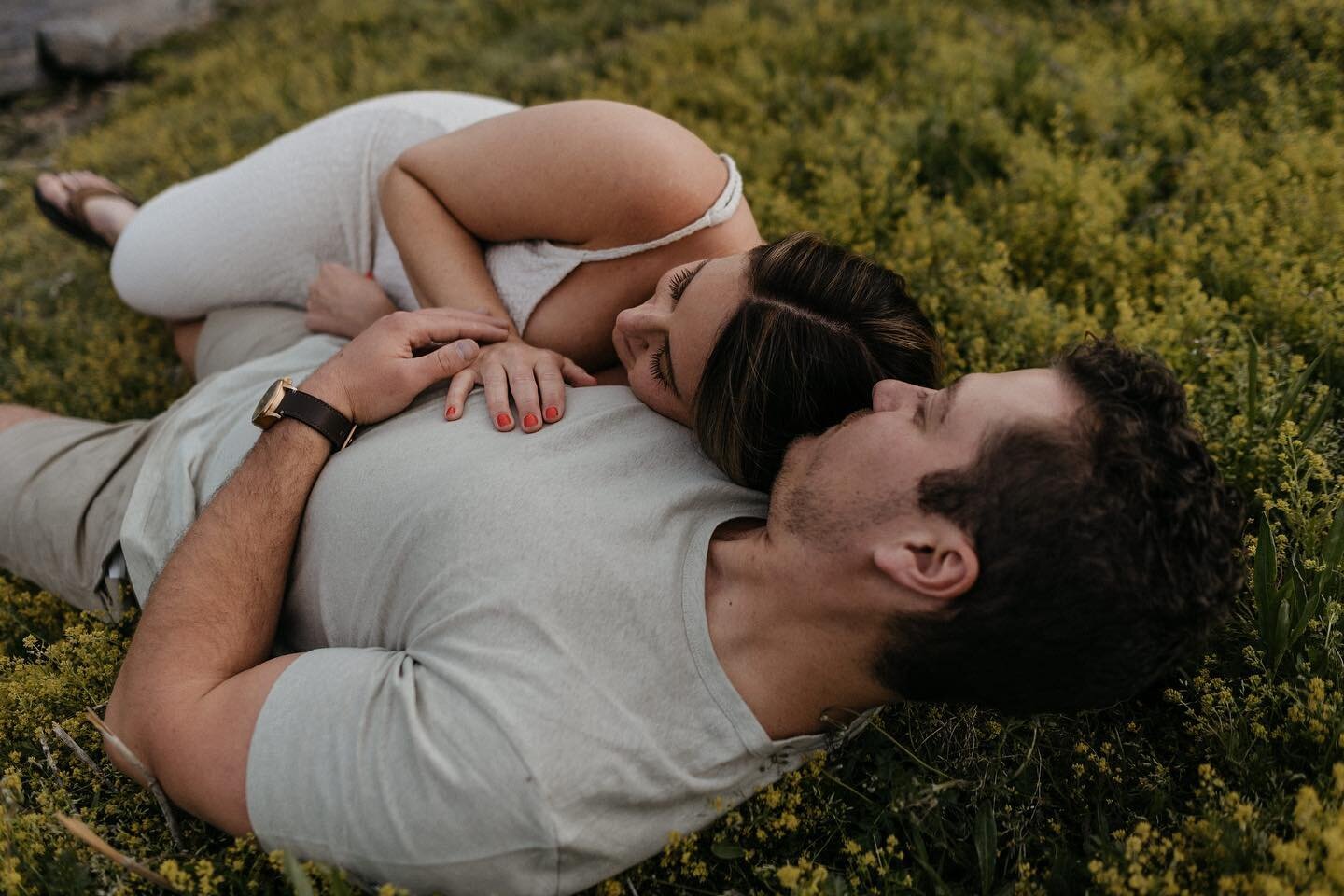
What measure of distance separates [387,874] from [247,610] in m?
0.68

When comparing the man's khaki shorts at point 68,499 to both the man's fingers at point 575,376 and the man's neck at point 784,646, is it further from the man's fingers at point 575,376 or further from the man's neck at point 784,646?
the man's neck at point 784,646

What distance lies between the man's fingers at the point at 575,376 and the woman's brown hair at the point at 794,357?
417 mm

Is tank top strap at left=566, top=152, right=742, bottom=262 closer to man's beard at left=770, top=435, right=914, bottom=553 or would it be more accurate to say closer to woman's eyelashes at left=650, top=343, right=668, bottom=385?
woman's eyelashes at left=650, top=343, right=668, bottom=385

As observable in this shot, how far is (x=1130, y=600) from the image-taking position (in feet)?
5.83

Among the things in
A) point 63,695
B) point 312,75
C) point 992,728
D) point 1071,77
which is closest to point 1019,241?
point 1071,77

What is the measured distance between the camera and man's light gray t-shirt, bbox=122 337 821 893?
1.76m

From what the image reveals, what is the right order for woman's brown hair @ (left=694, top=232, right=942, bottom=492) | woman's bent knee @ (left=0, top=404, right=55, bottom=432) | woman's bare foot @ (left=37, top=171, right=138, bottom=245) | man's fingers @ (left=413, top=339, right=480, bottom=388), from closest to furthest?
1. woman's brown hair @ (left=694, top=232, right=942, bottom=492)
2. man's fingers @ (left=413, top=339, right=480, bottom=388)
3. woman's bent knee @ (left=0, top=404, right=55, bottom=432)
4. woman's bare foot @ (left=37, top=171, right=138, bottom=245)

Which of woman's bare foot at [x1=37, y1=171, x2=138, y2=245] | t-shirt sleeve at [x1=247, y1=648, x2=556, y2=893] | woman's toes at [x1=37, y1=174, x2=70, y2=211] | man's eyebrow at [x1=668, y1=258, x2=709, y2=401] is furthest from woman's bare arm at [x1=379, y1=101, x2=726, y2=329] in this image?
woman's toes at [x1=37, y1=174, x2=70, y2=211]

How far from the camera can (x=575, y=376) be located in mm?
2574

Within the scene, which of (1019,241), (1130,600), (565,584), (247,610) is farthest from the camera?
(1019,241)

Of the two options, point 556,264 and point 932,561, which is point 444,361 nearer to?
point 556,264

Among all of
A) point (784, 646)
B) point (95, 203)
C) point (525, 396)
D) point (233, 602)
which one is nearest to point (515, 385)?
point (525, 396)

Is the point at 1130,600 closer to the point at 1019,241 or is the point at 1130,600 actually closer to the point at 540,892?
the point at 540,892

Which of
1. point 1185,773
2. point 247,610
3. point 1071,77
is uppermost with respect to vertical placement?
point 1071,77
